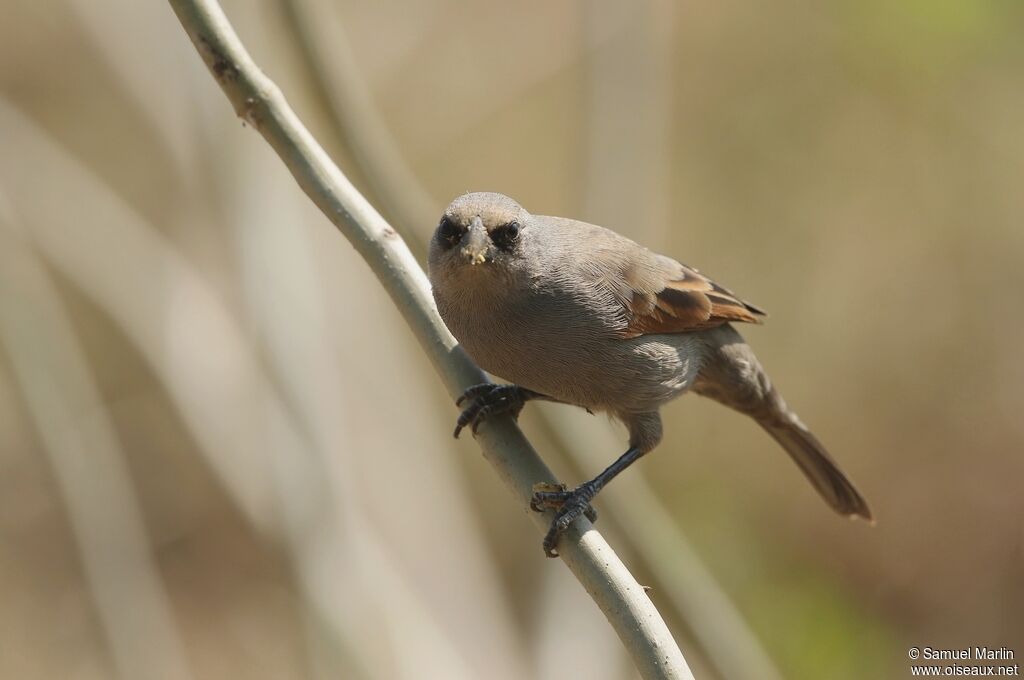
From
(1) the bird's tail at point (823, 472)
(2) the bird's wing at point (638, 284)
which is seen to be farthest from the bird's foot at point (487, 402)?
(1) the bird's tail at point (823, 472)

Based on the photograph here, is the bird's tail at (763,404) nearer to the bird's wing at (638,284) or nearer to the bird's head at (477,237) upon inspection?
the bird's wing at (638,284)

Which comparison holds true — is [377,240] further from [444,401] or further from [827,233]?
[827,233]

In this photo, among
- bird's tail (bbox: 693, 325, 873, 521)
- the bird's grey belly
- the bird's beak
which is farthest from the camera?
bird's tail (bbox: 693, 325, 873, 521)

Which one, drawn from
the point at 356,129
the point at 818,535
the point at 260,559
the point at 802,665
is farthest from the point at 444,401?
the point at 356,129

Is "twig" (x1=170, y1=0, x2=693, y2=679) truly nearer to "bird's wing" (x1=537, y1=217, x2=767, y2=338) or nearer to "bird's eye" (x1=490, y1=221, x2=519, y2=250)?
"bird's eye" (x1=490, y1=221, x2=519, y2=250)

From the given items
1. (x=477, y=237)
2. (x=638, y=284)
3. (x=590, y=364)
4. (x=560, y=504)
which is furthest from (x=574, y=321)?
(x=560, y=504)

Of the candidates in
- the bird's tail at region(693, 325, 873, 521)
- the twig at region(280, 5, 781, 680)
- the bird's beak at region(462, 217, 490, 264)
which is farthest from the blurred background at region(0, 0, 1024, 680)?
the bird's beak at region(462, 217, 490, 264)

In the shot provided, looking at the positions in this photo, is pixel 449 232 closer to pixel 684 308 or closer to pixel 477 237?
pixel 477 237
